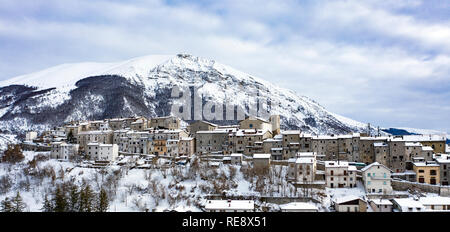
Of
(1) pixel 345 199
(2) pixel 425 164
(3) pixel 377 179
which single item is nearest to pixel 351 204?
(1) pixel 345 199

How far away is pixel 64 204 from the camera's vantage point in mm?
24297

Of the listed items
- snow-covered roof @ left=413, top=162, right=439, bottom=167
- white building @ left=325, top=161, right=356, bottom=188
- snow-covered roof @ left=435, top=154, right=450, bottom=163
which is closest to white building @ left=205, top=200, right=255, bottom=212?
white building @ left=325, top=161, right=356, bottom=188

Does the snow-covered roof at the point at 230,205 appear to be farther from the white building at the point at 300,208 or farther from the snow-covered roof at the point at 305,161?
the snow-covered roof at the point at 305,161

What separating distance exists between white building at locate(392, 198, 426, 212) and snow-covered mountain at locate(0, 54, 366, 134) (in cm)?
5700

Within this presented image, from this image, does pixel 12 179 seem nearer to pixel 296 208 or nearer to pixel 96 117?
pixel 296 208

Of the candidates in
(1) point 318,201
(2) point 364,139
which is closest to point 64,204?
(1) point 318,201

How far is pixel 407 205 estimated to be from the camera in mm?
26203

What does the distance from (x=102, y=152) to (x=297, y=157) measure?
791 inches

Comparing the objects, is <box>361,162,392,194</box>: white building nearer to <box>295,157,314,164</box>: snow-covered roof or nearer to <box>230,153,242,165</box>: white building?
<box>295,157,314,164</box>: snow-covered roof

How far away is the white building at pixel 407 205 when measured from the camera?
2547 centimetres

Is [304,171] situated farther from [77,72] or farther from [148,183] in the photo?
[77,72]

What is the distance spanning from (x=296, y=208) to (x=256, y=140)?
1434 centimetres

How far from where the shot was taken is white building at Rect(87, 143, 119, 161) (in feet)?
133

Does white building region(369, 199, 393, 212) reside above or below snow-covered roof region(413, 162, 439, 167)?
below
